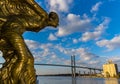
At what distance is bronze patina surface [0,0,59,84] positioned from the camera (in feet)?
13.8

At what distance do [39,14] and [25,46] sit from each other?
0.83 m

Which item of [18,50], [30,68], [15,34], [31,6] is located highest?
[31,6]

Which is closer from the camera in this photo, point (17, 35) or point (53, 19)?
point (17, 35)

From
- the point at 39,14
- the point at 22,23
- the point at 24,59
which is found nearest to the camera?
the point at 24,59

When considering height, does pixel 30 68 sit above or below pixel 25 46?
below

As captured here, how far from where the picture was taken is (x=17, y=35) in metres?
4.25

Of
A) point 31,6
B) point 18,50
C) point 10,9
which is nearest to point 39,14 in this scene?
point 31,6

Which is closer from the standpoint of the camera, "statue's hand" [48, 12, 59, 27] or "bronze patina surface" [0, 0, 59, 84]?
"bronze patina surface" [0, 0, 59, 84]

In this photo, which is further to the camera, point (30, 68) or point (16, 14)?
point (16, 14)

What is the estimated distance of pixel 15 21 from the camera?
4.36 m

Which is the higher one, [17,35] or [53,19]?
[53,19]

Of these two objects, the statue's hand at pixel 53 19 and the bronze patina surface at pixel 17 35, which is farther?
the statue's hand at pixel 53 19

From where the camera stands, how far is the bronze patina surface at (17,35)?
419 centimetres

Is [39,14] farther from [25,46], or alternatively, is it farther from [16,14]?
[25,46]
